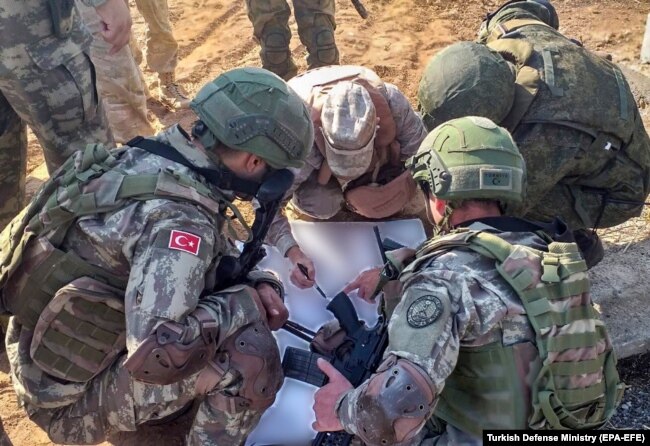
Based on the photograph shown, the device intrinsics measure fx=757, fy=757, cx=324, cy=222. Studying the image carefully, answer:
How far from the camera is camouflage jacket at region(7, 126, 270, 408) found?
110 inches

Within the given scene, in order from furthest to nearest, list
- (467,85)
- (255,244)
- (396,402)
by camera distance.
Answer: (467,85) < (255,244) < (396,402)

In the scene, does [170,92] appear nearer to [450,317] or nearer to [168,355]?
[168,355]

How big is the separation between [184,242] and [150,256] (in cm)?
13

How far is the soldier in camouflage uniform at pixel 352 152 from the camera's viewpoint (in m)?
4.01

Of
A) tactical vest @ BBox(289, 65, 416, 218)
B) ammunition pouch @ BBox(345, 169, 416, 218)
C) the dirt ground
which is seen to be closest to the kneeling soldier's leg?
tactical vest @ BBox(289, 65, 416, 218)

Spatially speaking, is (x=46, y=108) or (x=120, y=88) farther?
(x=120, y=88)

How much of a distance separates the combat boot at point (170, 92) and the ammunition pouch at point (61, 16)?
2.84 meters

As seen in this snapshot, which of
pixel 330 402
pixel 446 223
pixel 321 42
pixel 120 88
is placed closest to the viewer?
pixel 330 402

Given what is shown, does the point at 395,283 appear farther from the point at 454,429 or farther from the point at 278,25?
the point at 278,25

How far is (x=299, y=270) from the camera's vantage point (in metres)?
4.40

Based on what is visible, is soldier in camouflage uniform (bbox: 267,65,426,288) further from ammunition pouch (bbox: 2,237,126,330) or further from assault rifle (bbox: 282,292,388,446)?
ammunition pouch (bbox: 2,237,126,330)

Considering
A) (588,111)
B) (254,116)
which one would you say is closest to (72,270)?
(254,116)

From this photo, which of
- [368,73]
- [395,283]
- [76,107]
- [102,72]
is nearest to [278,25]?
[102,72]

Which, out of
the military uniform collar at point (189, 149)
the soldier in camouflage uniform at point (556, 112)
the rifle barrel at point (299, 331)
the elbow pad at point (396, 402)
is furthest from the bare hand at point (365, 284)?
the elbow pad at point (396, 402)
